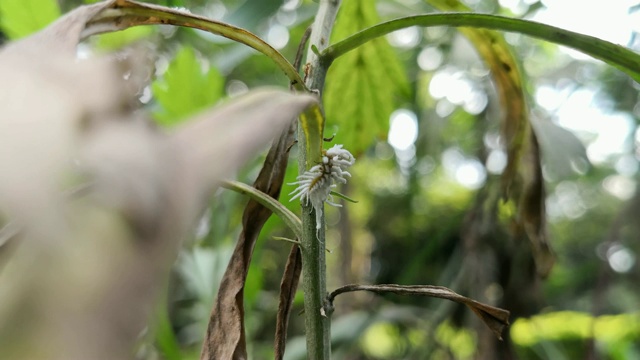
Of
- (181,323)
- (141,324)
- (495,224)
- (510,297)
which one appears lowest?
(181,323)

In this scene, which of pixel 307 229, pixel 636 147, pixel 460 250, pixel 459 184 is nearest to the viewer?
pixel 307 229

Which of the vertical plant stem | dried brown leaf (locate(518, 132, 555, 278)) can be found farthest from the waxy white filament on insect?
dried brown leaf (locate(518, 132, 555, 278))

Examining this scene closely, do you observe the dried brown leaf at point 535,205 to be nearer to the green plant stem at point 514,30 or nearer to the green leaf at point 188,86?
the green plant stem at point 514,30

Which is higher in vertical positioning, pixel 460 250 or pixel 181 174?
pixel 181 174

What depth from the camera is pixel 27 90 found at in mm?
123

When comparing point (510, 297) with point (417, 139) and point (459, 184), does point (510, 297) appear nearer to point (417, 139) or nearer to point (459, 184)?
point (417, 139)

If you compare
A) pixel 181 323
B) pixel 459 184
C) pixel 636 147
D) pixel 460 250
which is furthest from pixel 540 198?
pixel 459 184

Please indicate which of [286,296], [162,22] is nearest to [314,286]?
[286,296]

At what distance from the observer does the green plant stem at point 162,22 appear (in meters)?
0.23

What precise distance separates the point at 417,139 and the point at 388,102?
22.7 inches

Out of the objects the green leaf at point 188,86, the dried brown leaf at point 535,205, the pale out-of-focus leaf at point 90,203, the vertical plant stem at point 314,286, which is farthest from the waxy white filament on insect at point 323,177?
the green leaf at point 188,86

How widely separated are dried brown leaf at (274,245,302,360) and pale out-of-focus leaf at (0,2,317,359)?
17 centimetres

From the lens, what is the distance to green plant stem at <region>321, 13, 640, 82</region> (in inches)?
11.0

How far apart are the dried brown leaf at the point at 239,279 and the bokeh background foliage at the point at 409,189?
29 millimetres
